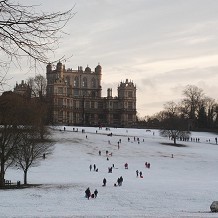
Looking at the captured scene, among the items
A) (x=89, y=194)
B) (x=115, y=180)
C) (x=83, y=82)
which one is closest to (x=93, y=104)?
(x=83, y=82)

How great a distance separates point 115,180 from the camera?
4294cm

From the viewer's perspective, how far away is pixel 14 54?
8.41 meters

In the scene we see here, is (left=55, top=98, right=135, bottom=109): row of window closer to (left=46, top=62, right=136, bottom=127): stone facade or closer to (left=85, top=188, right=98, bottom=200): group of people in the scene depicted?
(left=46, top=62, right=136, bottom=127): stone facade

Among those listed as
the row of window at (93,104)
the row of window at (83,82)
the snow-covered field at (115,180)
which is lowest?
the snow-covered field at (115,180)

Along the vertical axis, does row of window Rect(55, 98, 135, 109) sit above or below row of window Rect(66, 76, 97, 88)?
below

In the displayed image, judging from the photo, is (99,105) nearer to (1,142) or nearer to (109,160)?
(109,160)

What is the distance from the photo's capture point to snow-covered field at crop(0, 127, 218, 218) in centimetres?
2466

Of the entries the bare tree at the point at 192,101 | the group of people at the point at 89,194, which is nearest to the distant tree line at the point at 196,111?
the bare tree at the point at 192,101

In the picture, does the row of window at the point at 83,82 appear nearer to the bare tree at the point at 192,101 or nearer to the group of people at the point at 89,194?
the bare tree at the point at 192,101

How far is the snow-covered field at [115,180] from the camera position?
2466cm

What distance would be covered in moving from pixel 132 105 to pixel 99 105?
1078cm

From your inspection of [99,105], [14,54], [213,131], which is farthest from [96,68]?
[14,54]

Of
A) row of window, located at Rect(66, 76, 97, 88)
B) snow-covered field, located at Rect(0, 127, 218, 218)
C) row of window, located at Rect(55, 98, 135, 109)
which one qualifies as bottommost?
snow-covered field, located at Rect(0, 127, 218, 218)

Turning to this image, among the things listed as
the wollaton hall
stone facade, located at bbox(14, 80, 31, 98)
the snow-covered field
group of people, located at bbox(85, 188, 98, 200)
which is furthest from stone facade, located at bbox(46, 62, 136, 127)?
group of people, located at bbox(85, 188, 98, 200)
